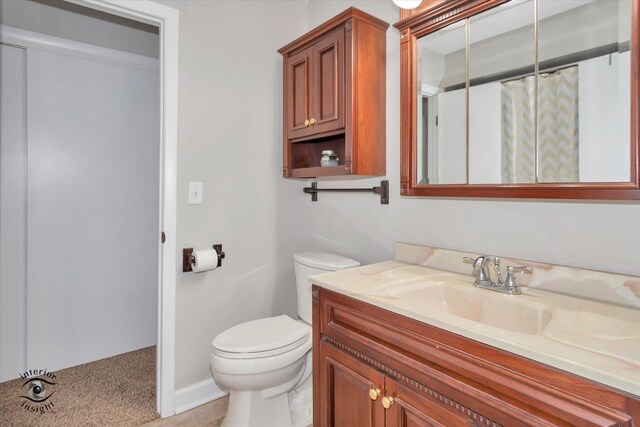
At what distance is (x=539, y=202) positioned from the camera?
1205mm

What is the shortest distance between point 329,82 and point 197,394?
1.77 metres

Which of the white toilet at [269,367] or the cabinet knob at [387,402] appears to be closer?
the cabinet knob at [387,402]

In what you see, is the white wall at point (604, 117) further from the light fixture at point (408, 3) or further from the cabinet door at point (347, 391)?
the cabinet door at point (347, 391)

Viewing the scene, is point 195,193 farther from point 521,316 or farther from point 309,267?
point 521,316

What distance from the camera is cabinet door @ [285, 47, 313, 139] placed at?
185 cm

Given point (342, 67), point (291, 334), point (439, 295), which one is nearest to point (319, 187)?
point (342, 67)

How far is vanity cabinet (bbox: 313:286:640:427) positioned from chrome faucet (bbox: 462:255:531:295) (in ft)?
1.31

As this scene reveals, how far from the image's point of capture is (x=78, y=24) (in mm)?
2070

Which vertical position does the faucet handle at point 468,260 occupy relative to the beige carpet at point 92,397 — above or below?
above

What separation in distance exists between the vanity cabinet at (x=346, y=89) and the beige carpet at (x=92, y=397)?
155cm

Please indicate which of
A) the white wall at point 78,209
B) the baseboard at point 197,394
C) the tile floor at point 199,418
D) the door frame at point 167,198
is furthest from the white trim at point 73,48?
the tile floor at point 199,418

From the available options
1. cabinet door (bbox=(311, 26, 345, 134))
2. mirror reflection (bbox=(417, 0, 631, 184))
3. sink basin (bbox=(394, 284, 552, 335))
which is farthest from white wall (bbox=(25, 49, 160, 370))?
sink basin (bbox=(394, 284, 552, 335))

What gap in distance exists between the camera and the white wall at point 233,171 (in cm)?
183

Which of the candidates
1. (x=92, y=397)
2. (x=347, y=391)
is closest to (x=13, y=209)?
(x=92, y=397)
